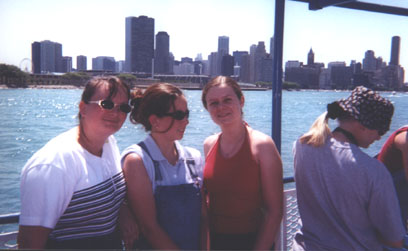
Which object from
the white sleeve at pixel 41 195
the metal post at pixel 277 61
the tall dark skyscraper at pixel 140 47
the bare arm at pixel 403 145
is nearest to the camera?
the white sleeve at pixel 41 195

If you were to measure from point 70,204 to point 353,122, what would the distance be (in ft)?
4.91

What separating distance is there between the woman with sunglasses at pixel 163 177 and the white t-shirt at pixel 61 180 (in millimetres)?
116

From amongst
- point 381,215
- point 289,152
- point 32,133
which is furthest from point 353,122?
point 32,133

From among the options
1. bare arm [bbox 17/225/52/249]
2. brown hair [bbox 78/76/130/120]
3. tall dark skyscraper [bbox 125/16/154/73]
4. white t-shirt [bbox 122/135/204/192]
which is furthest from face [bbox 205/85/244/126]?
tall dark skyscraper [bbox 125/16/154/73]

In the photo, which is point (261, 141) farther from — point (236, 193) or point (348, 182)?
point (348, 182)

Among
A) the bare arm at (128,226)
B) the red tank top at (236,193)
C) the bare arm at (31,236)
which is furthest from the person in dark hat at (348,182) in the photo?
the bare arm at (31,236)

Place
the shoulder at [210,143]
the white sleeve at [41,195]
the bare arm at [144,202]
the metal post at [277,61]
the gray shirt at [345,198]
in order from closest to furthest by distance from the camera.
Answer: the white sleeve at [41,195]
the gray shirt at [345,198]
the bare arm at [144,202]
the shoulder at [210,143]
the metal post at [277,61]

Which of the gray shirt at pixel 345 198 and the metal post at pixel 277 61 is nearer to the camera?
the gray shirt at pixel 345 198

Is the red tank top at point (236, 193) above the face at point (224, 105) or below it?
below

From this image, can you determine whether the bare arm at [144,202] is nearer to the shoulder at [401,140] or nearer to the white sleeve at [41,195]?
the white sleeve at [41,195]

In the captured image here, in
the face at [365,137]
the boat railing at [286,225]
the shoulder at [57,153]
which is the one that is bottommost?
the boat railing at [286,225]

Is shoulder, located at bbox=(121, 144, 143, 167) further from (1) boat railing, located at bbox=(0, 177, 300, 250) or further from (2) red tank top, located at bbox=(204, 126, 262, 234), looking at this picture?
(1) boat railing, located at bbox=(0, 177, 300, 250)

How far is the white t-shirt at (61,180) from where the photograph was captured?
1.65m

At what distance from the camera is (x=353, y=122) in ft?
6.66
